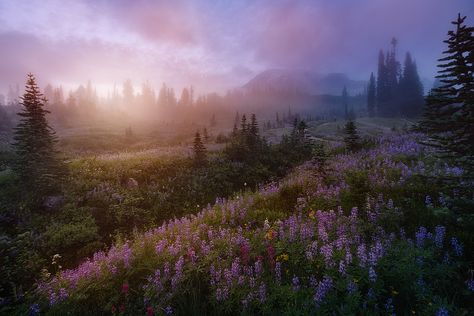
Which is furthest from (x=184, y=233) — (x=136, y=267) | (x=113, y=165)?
(x=113, y=165)

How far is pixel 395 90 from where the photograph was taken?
345ft

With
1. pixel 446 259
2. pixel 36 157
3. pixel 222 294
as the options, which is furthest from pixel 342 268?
pixel 36 157

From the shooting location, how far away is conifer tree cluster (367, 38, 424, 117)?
95850mm

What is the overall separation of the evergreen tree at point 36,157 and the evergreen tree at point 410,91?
106 meters

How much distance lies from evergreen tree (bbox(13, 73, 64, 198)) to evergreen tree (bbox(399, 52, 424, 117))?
348ft

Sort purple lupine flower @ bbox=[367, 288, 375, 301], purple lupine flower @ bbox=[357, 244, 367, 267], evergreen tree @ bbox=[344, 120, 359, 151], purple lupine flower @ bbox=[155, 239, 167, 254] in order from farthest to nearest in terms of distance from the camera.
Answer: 1. evergreen tree @ bbox=[344, 120, 359, 151]
2. purple lupine flower @ bbox=[155, 239, 167, 254]
3. purple lupine flower @ bbox=[357, 244, 367, 267]
4. purple lupine flower @ bbox=[367, 288, 375, 301]

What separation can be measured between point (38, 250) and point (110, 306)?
6844 millimetres

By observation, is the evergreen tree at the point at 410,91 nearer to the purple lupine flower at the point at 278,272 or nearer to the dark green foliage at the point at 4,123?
the purple lupine flower at the point at 278,272

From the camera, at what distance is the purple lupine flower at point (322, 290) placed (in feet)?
11.8

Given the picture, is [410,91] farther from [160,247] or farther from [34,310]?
[34,310]

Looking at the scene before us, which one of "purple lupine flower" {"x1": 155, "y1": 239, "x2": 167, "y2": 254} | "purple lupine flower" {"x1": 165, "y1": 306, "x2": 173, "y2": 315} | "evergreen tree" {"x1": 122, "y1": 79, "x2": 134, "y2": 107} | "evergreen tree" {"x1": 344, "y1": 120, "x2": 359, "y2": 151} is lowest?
"purple lupine flower" {"x1": 165, "y1": 306, "x2": 173, "y2": 315}

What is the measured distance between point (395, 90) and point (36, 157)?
399 feet

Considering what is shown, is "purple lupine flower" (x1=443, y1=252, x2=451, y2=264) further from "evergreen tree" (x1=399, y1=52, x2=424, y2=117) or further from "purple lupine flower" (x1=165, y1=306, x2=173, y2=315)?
"evergreen tree" (x1=399, y1=52, x2=424, y2=117)

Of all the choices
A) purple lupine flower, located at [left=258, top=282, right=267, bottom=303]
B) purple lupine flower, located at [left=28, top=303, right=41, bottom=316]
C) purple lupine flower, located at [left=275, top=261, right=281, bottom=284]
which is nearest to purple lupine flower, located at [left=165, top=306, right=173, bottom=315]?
purple lupine flower, located at [left=258, top=282, right=267, bottom=303]
